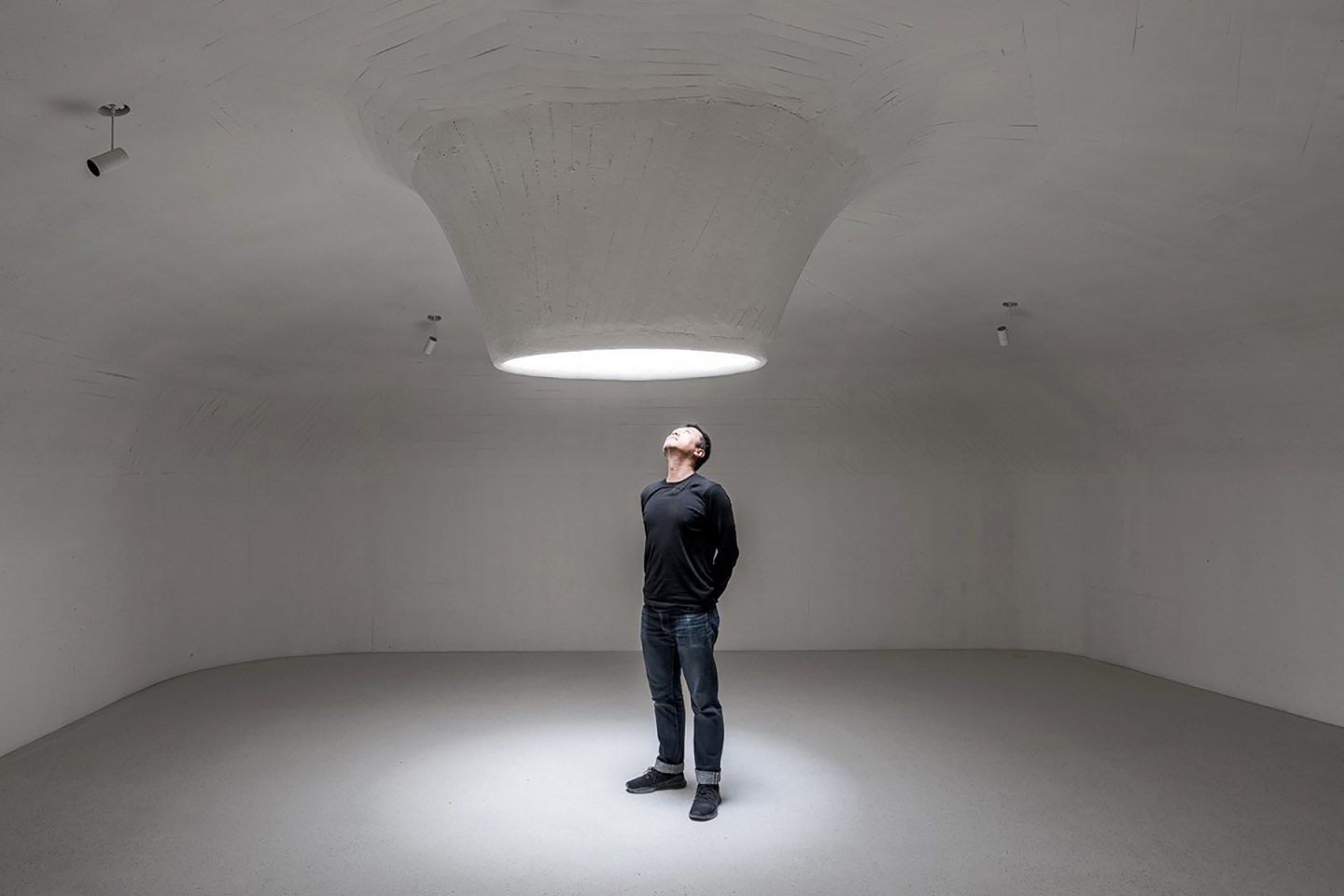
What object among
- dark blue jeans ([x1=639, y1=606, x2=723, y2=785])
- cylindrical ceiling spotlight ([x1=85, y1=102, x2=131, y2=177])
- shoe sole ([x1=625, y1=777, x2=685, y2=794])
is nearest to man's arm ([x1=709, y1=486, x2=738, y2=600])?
dark blue jeans ([x1=639, y1=606, x2=723, y2=785])

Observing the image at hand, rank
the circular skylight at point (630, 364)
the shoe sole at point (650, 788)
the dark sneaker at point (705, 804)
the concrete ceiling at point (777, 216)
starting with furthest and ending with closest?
1. the shoe sole at point (650, 788)
2. the dark sneaker at point (705, 804)
3. the circular skylight at point (630, 364)
4. the concrete ceiling at point (777, 216)

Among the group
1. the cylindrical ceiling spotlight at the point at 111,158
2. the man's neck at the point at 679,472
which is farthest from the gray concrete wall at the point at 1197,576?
the cylindrical ceiling spotlight at the point at 111,158

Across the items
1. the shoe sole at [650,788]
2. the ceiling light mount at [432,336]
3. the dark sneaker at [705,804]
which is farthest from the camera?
the ceiling light mount at [432,336]

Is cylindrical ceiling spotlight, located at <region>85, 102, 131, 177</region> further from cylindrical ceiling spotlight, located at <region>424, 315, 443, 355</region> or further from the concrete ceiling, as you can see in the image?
cylindrical ceiling spotlight, located at <region>424, 315, 443, 355</region>

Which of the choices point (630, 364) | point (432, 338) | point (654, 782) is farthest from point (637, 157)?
point (432, 338)

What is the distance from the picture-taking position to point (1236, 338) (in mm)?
5750

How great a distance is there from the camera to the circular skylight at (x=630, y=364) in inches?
163

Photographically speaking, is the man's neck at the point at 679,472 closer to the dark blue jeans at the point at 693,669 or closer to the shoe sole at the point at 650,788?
the dark blue jeans at the point at 693,669

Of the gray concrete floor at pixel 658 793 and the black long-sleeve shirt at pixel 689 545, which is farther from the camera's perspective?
the black long-sleeve shirt at pixel 689 545

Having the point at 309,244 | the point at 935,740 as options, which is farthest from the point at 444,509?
the point at 935,740

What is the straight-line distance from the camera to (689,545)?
4.59 m

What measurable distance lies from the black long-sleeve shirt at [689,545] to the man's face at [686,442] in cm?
14

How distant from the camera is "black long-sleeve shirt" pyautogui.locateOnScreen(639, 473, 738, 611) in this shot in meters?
4.54

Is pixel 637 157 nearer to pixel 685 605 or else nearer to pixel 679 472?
pixel 679 472
